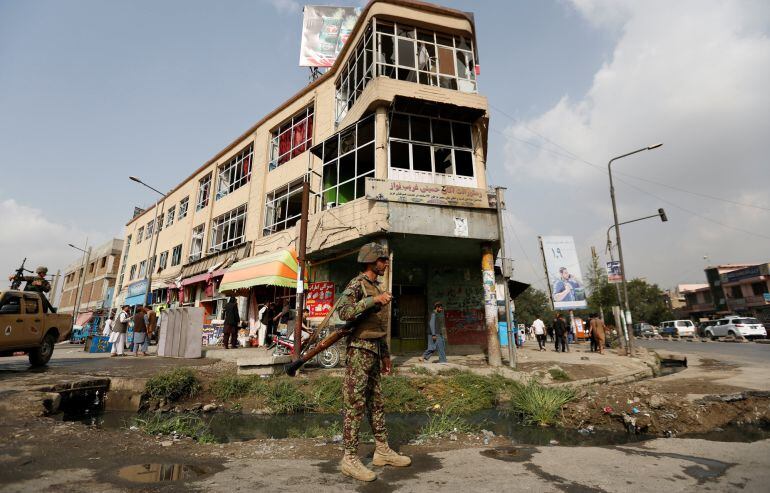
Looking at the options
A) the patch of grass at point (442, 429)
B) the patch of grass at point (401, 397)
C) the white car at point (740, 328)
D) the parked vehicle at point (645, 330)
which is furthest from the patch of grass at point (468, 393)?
the parked vehicle at point (645, 330)

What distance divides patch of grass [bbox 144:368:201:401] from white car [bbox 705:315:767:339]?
37.1 m

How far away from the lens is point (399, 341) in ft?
47.5

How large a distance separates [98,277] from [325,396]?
4614cm

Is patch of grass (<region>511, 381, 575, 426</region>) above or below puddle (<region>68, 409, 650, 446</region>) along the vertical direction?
above

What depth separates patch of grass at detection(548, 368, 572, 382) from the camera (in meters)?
9.70

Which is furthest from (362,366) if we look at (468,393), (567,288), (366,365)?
(567,288)

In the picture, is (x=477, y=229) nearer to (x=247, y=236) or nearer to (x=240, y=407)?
(x=240, y=407)

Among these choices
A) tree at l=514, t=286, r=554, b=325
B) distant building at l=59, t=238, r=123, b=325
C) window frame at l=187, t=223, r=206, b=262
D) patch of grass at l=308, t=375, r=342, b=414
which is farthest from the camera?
tree at l=514, t=286, r=554, b=325

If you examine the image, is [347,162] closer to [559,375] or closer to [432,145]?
[432,145]

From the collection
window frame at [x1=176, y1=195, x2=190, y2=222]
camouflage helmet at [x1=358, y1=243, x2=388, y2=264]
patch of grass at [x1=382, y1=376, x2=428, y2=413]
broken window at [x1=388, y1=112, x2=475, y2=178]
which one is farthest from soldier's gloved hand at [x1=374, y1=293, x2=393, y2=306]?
window frame at [x1=176, y1=195, x2=190, y2=222]

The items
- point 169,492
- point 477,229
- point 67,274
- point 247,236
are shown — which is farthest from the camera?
point 67,274

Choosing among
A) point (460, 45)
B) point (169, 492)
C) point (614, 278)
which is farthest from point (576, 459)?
point (614, 278)

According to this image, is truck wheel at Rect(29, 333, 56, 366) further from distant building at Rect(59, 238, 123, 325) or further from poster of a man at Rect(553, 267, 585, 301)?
distant building at Rect(59, 238, 123, 325)

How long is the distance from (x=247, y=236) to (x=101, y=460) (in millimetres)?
16198
